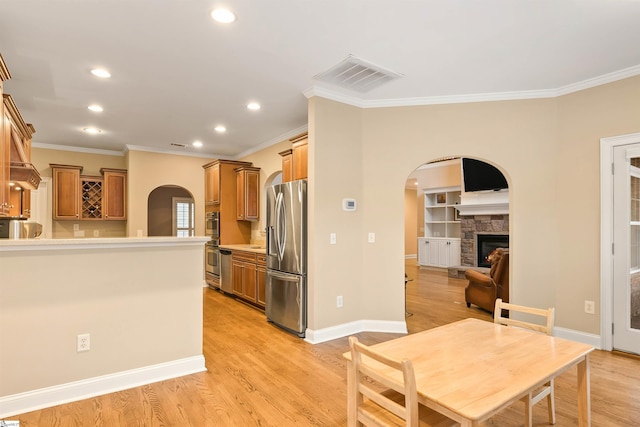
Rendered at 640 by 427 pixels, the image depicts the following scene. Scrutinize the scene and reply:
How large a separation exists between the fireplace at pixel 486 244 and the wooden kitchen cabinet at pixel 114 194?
8.21 meters

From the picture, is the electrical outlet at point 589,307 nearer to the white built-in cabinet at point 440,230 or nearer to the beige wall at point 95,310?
the beige wall at point 95,310

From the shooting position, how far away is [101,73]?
11.8 ft

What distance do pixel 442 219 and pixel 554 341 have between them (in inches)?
359

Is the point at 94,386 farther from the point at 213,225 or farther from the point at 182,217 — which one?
the point at 182,217

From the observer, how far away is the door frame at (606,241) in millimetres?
3580

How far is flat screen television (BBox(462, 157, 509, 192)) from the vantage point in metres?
8.03

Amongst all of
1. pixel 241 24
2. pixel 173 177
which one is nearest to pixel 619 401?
pixel 241 24

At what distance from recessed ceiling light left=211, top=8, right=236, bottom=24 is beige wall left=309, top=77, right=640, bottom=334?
154 centimetres

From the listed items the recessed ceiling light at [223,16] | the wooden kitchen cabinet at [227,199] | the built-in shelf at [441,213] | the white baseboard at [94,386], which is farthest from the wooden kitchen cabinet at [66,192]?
the built-in shelf at [441,213]

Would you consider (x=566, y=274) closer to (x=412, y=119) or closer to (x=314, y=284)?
(x=412, y=119)

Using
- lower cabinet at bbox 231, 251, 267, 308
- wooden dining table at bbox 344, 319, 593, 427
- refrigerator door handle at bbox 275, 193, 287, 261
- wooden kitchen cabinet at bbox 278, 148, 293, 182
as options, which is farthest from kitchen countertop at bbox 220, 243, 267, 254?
wooden dining table at bbox 344, 319, 593, 427

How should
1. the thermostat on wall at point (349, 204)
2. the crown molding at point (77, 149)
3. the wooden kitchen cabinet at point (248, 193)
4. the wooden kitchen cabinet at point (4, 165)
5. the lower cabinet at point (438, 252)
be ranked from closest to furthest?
1. the wooden kitchen cabinet at point (4, 165)
2. the thermostat on wall at point (349, 204)
3. the crown molding at point (77, 149)
4. the wooden kitchen cabinet at point (248, 193)
5. the lower cabinet at point (438, 252)

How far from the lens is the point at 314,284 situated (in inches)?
156

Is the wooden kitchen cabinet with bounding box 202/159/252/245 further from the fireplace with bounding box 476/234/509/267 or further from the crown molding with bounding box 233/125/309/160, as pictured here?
the fireplace with bounding box 476/234/509/267
